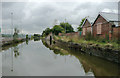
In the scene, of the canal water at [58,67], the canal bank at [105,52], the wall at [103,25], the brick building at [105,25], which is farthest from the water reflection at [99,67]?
the wall at [103,25]

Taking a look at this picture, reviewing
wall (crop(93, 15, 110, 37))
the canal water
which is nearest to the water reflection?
the canal water

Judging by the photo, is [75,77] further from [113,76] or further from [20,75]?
[20,75]

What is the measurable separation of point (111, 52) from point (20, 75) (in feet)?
18.3

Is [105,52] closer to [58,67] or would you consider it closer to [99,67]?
[99,67]

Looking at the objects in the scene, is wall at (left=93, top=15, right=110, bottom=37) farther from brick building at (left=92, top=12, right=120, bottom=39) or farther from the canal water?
the canal water

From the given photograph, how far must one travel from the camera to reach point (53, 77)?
4.32 m

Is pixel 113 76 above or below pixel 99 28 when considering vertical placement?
below

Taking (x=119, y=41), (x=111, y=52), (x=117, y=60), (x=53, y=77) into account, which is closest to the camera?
(x=53, y=77)

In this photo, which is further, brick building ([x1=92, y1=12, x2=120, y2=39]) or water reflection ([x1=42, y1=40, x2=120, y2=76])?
brick building ([x1=92, y1=12, x2=120, y2=39])

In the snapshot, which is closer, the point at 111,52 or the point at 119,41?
the point at 111,52

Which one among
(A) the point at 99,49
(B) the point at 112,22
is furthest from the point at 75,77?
(B) the point at 112,22

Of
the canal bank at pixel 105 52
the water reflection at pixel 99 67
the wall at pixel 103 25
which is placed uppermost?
the wall at pixel 103 25

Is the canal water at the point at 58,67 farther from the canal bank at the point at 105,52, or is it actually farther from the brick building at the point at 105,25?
the brick building at the point at 105,25

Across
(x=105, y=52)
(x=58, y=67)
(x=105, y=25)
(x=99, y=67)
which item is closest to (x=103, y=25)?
(x=105, y=25)
